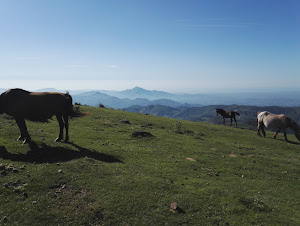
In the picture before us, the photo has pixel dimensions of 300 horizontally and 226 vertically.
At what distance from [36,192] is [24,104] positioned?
6.91 meters

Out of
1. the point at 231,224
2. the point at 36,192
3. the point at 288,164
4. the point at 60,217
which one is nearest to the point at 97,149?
the point at 36,192

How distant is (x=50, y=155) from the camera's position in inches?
471

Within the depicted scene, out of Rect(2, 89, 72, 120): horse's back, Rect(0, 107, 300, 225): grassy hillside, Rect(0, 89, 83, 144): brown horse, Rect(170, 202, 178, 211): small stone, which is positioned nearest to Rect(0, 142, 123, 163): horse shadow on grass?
Rect(0, 107, 300, 225): grassy hillside

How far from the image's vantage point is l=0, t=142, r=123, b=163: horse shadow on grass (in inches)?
441

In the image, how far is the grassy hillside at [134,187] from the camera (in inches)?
300

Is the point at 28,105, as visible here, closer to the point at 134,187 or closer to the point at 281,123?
the point at 134,187

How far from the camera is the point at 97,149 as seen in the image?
1495cm

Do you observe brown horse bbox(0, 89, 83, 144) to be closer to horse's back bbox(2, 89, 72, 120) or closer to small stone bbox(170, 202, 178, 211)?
horse's back bbox(2, 89, 72, 120)

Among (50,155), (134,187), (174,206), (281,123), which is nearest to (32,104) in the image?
(50,155)

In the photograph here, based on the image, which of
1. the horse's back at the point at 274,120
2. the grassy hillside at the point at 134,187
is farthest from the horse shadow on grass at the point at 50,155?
the horse's back at the point at 274,120

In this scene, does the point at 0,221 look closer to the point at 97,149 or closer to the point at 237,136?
the point at 97,149

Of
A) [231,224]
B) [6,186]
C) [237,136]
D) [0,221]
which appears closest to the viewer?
[0,221]

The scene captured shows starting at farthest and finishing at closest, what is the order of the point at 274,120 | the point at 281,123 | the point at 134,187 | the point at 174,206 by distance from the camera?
the point at 274,120
the point at 281,123
the point at 134,187
the point at 174,206

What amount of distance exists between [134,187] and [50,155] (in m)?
5.99
